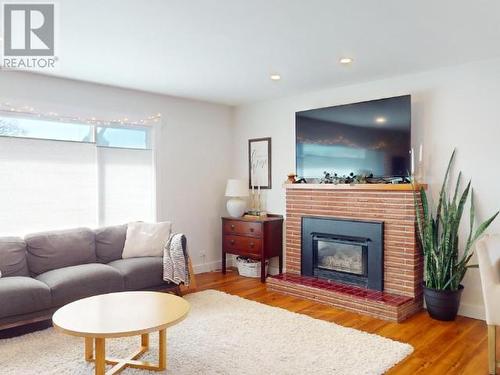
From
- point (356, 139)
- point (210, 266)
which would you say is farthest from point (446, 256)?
point (210, 266)

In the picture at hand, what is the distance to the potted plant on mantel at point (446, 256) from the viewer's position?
11.5ft

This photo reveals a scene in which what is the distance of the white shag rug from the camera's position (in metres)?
2.61

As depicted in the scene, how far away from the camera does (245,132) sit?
5699 mm

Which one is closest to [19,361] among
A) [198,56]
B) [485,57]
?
[198,56]

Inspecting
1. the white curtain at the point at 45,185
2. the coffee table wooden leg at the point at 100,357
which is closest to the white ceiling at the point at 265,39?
the white curtain at the point at 45,185

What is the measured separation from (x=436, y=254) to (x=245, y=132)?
3130mm

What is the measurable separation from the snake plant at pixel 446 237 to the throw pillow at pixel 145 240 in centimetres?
271

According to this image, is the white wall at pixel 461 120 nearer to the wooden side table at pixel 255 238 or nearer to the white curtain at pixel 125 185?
the wooden side table at pixel 255 238

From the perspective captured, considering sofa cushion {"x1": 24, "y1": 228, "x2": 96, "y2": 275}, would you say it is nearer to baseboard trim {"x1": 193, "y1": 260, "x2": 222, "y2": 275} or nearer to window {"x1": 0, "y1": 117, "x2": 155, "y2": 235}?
window {"x1": 0, "y1": 117, "x2": 155, "y2": 235}

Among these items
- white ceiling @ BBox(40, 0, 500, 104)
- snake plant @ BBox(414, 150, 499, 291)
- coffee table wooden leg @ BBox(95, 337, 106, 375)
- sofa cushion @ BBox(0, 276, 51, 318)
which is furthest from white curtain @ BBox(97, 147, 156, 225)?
snake plant @ BBox(414, 150, 499, 291)

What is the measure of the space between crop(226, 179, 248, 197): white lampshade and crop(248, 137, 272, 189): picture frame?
0.31 m

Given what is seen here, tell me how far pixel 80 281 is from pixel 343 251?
9.00ft

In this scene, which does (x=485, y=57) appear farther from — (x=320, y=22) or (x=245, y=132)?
(x=245, y=132)

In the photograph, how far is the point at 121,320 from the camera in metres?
2.42
